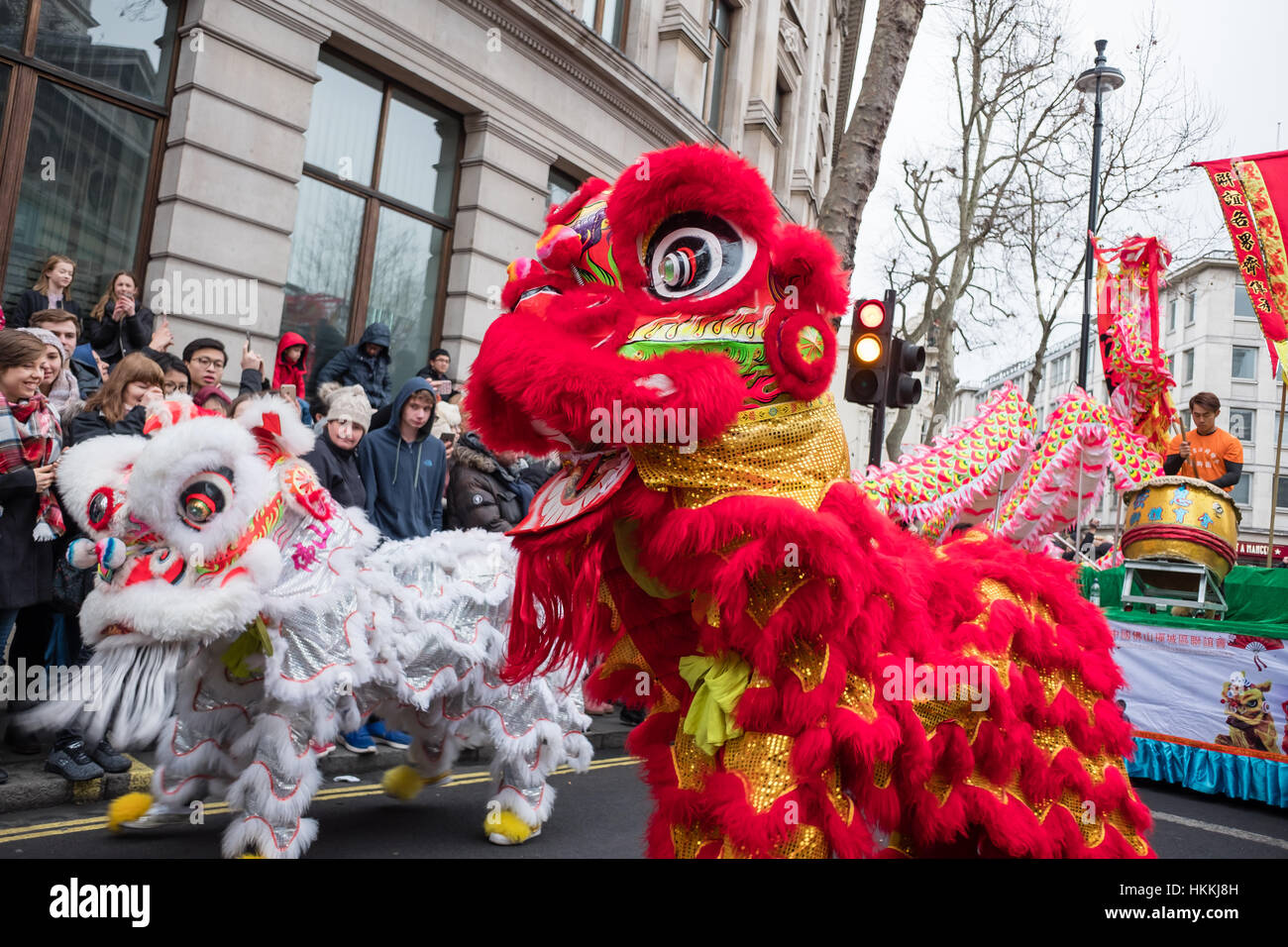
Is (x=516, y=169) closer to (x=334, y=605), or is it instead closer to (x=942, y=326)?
(x=334, y=605)

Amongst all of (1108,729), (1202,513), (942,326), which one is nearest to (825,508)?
(1108,729)

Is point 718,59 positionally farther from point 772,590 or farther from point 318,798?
point 772,590

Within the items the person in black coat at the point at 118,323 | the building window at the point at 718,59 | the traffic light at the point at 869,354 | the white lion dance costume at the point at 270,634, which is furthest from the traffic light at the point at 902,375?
the building window at the point at 718,59

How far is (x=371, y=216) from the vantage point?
10305 mm

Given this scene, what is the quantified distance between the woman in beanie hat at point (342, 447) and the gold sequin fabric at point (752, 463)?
382 centimetres

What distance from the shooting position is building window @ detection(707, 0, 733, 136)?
52.2ft

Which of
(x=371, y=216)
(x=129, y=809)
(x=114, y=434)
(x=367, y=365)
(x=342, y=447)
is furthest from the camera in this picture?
(x=371, y=216)

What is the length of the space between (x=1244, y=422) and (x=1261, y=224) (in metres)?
45.2

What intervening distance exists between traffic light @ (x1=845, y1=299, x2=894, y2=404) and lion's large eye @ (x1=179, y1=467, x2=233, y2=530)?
512cm

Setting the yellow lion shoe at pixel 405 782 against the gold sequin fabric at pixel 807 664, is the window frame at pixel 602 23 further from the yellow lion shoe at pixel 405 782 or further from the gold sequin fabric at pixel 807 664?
the gold sequin fabric at pixel 807 664

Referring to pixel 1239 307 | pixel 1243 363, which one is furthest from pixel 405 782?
pixel 1239 307

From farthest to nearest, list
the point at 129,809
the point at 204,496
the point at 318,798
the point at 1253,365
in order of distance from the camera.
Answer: the point at 1253,365
the point at 318,798
the point at 129,809
the point at 204,496
